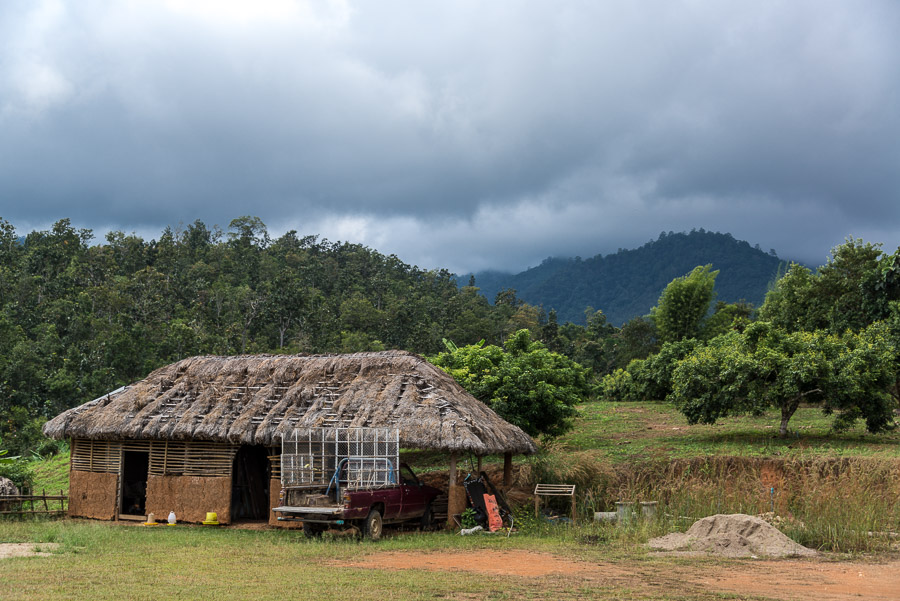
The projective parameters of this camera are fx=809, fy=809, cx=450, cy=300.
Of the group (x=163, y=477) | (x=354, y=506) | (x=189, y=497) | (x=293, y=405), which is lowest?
(x=189, y=497)

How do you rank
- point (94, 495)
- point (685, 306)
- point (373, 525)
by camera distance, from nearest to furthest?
point (373, 525)
point (94, 495)
point (685, 306)

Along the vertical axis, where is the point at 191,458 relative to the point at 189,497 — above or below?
above

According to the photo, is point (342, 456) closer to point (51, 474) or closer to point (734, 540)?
point (734, 540)

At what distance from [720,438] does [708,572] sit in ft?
42.4

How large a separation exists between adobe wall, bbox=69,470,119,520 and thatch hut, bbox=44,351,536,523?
0.8 inches

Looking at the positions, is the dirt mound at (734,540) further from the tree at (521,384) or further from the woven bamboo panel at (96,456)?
the woven bamboo panel at (96,456)

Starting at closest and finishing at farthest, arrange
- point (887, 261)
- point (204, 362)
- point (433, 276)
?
point (204, 362) < point (887, 261) < point (433, 276)

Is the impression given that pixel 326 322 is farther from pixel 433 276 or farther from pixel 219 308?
pixel 433 276

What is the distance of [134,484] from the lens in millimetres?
18438

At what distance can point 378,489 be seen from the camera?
45.0ft

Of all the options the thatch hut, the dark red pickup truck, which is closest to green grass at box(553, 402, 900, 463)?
the thatch hut

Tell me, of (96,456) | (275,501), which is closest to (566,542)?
(275,501)

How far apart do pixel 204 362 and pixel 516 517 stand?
7780mm

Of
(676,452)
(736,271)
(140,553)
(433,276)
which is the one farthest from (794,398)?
(736,271)
